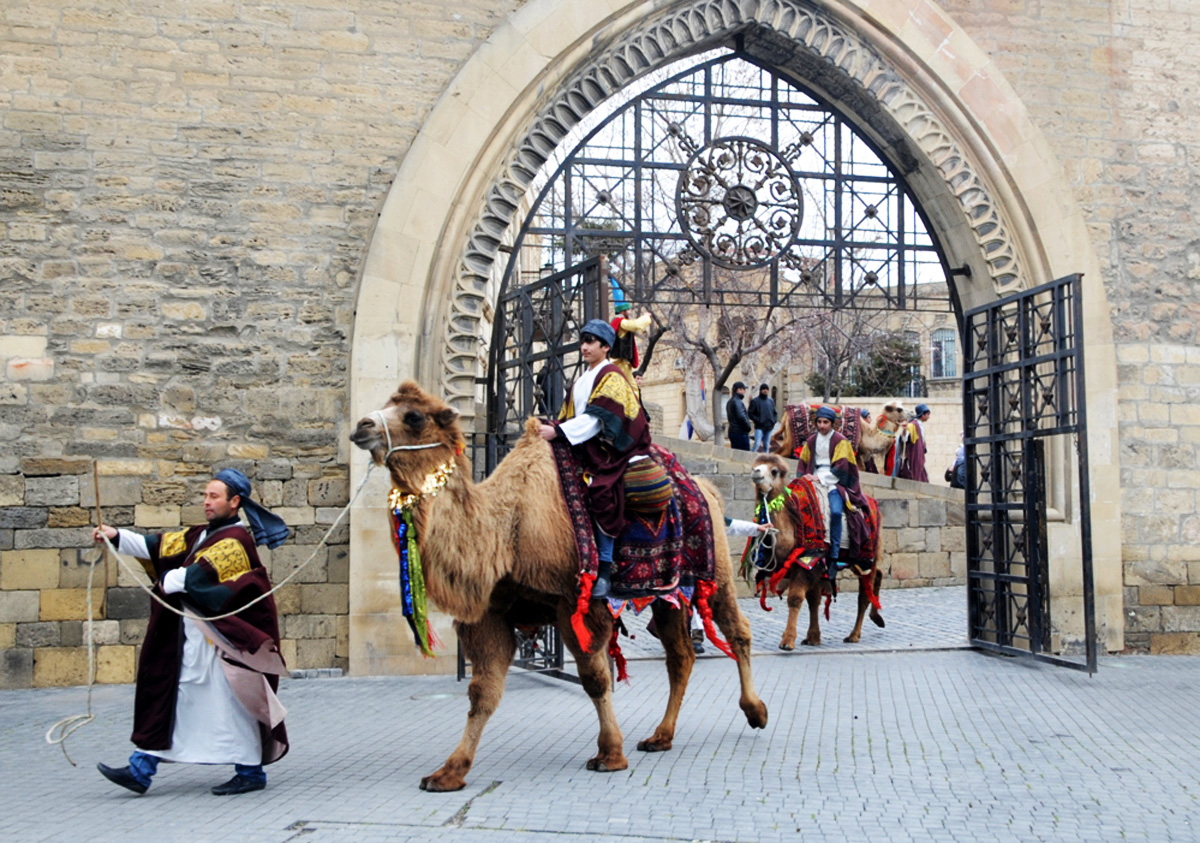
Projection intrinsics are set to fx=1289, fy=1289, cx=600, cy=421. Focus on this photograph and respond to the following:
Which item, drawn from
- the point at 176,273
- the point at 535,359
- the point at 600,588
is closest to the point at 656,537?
the point at 600,588

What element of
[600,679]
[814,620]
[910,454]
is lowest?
[814,620]

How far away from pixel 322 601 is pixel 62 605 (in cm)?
190

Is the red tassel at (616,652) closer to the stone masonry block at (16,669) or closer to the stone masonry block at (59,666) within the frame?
the stone masonry block at (59,666)

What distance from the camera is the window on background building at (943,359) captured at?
4172 centimetres

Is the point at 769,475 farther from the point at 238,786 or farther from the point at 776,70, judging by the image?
the point at 238,786

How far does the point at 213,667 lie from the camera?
20.0 feet

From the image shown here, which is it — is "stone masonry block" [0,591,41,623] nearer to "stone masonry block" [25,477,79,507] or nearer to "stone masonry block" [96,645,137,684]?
"stone masonry block" [96,645,137,684]

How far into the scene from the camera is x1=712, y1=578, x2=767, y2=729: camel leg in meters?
7.30

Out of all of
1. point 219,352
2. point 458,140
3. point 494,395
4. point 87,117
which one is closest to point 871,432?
point 494,395

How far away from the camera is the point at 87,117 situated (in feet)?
32.3

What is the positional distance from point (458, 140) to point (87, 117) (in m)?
2.82

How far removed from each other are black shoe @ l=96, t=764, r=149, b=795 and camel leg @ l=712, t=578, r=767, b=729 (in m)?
3.22

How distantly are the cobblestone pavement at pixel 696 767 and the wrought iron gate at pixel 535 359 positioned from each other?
26.4 inches

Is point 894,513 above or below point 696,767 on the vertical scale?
above
